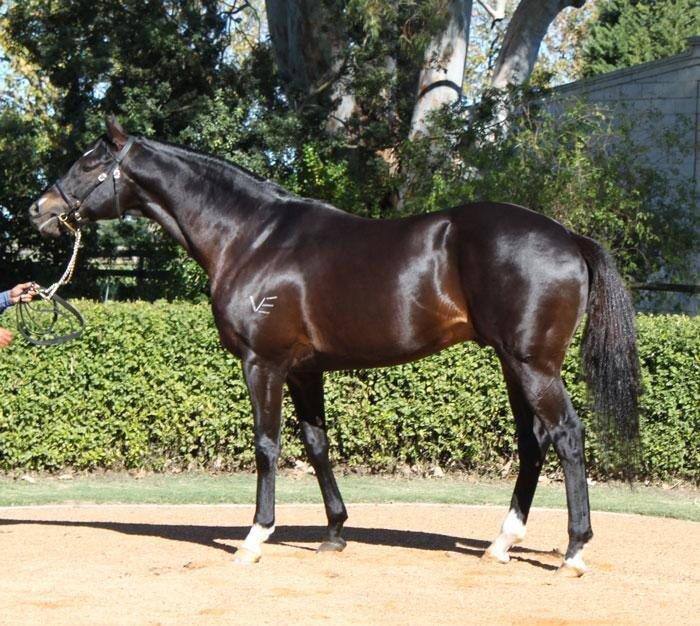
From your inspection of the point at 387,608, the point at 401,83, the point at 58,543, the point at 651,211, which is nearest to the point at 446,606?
the point at 387,608

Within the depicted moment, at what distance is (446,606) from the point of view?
5.39m

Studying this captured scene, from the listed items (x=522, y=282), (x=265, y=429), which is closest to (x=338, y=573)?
(x=265, y=429)

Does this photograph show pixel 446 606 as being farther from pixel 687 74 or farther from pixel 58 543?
pixel 687 74

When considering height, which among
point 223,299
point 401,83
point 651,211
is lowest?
point 223,299

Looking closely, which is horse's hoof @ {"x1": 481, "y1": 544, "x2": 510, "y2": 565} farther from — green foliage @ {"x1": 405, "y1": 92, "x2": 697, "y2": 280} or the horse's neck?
green foliage @ {"x1": 405, "y1": 92, "x2": 697, "y2": 280}

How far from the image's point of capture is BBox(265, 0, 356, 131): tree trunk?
53.2 feet

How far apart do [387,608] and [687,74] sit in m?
14.3

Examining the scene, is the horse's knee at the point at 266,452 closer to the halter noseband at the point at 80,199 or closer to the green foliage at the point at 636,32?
the halter noseband at the point at 80,199

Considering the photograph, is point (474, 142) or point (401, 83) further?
point (401, 83)

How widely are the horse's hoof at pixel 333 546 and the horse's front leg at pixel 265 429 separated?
375 millimetres

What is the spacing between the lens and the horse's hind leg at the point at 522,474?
648cm

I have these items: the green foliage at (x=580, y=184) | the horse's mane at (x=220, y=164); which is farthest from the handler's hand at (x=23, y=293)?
the green foliage at (x=580, y=184)

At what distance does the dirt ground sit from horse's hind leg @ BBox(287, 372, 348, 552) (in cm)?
23

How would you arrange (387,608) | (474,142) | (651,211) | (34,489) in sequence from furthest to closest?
(474,142) < (651,211) < (34,489) < (387,608)
